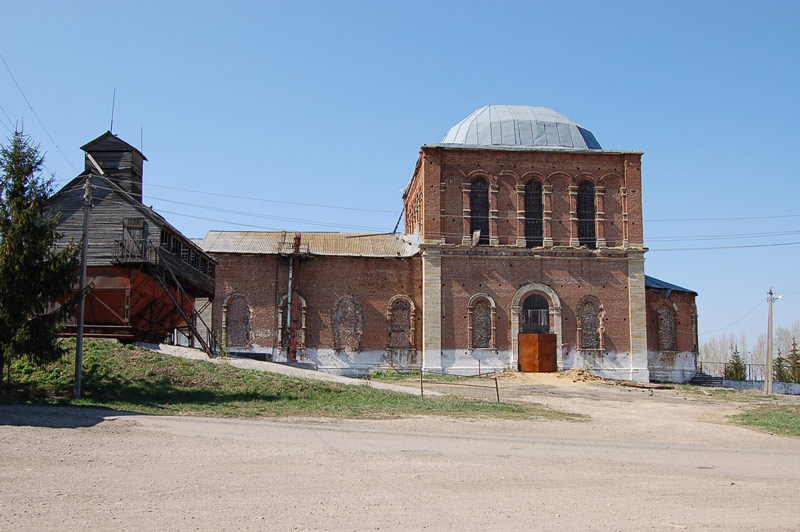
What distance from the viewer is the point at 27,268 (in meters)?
17.2

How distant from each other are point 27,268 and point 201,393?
545 cm

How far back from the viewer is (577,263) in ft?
120

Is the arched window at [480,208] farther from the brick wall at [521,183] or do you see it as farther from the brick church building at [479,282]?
the brick wall at [521,183]

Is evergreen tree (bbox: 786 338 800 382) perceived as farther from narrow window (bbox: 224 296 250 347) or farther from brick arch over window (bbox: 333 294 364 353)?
narrow window (bbox: 224 296 250 347)

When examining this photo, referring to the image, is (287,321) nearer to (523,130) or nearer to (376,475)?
(523,130)

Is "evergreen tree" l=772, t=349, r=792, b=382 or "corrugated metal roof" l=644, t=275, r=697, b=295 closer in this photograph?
"corrugated metal roof" l=644, t=275, r=697, b=295

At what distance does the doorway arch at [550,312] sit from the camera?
35656 mm

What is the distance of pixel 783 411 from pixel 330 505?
20.1 metres

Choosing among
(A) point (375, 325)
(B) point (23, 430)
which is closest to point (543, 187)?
(A) point (375, 325)

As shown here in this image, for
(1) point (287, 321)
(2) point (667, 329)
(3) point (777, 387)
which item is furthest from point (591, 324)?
(1) point (287, 321)

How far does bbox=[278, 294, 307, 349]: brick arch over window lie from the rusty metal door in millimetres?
10912

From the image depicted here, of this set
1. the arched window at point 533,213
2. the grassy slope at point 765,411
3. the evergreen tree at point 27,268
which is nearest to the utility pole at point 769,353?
the grassy slope at point 765,411

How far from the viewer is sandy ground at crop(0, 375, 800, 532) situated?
321 inches

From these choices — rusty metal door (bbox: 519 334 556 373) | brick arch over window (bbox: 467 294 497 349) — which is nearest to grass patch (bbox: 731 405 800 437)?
rusty metal door (bbox: 519 334 556 373)
